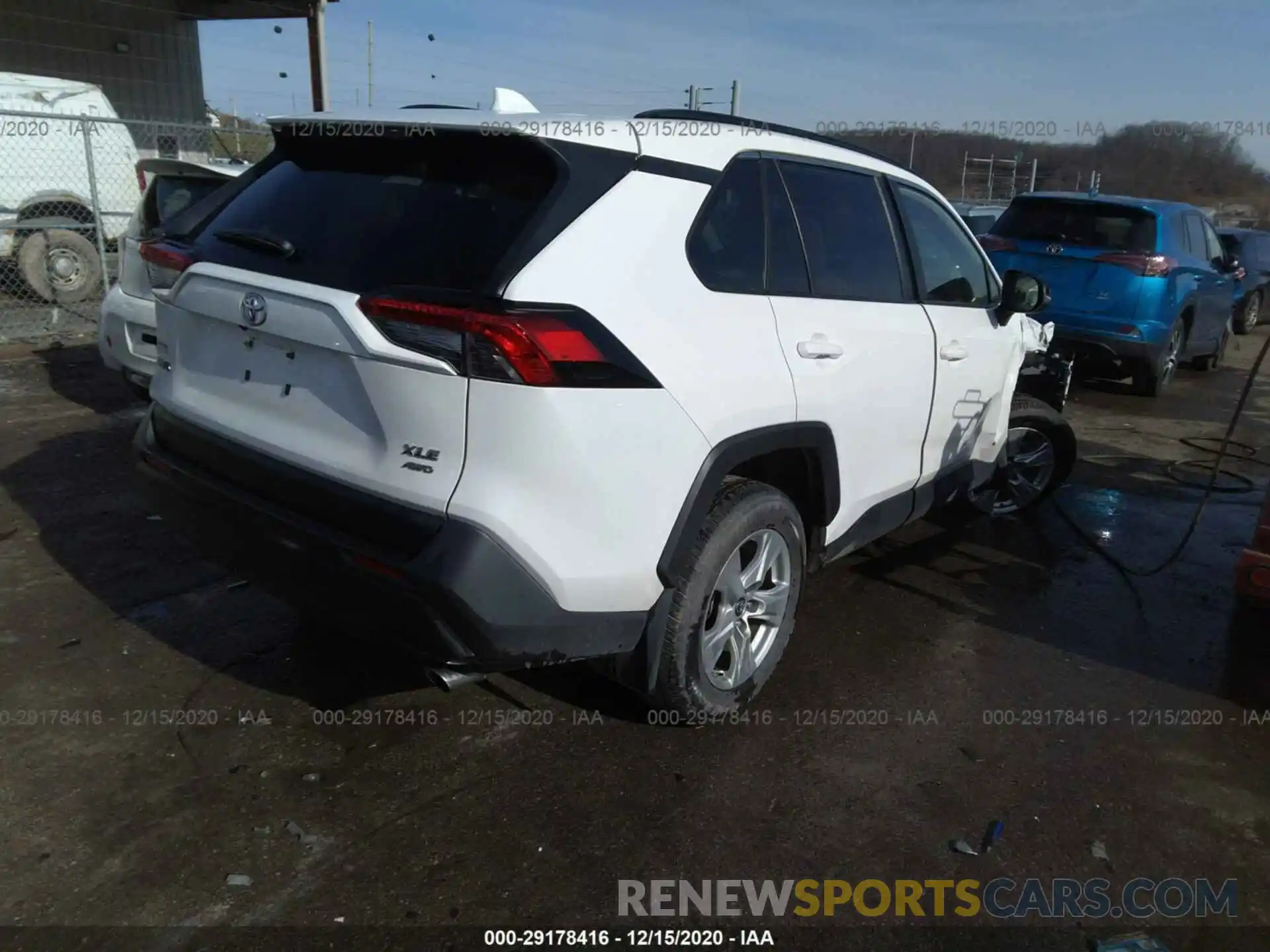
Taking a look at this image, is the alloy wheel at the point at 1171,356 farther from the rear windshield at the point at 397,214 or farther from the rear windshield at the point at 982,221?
the rear windshield at the point at 397,214

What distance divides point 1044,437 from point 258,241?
4499 millimetres

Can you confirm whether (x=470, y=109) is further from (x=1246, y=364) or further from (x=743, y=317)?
(x=1246, y=364)

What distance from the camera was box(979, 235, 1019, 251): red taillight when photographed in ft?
28.4

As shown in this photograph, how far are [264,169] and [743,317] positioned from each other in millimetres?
1650

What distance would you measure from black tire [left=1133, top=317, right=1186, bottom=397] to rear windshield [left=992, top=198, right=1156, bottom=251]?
97 cm

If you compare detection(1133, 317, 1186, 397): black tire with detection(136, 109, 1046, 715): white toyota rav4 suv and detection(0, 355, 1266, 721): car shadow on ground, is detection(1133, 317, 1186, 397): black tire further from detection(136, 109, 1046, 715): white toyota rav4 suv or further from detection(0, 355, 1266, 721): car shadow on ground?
detection(136, 109, 1046, 715): white toyota rav4 suv

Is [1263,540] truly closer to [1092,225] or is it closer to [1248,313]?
[1092,225]

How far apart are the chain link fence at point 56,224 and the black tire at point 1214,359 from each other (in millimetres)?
10987

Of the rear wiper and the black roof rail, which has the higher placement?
the black roof rail

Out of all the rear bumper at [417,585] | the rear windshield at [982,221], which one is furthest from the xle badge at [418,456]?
the rear windshield at [982,221]

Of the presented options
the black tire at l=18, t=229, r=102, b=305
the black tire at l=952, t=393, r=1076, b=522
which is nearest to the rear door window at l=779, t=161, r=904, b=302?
the black tire at l=952, t=393, r=1076, b=522

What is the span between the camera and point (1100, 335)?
27.9 ft

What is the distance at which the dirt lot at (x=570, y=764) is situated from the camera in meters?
2.48

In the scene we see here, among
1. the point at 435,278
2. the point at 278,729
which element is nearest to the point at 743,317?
the point at 435,278
